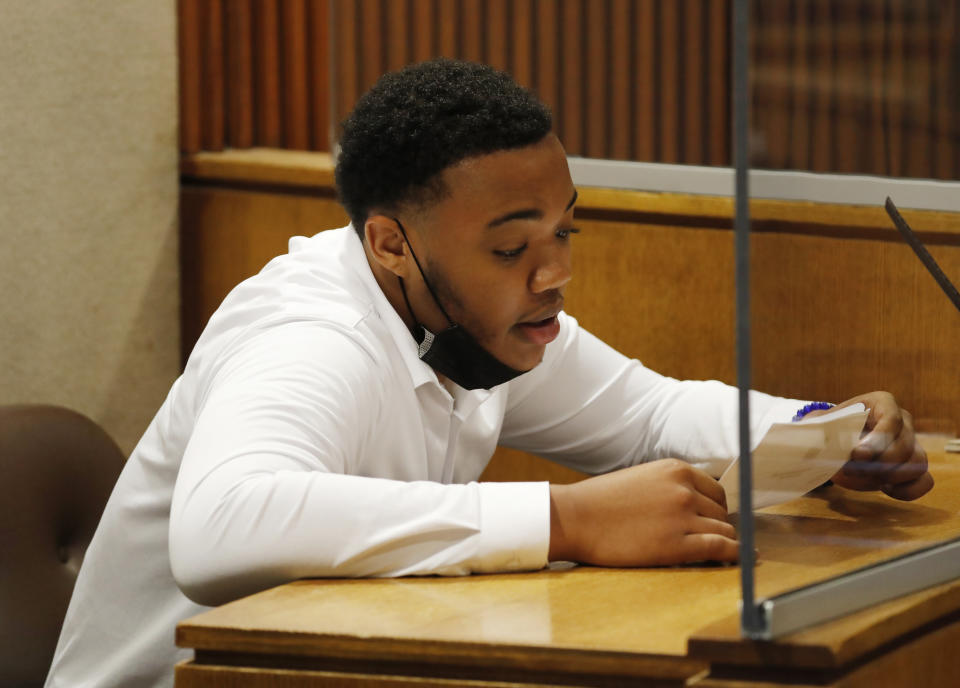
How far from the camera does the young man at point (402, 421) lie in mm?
1170

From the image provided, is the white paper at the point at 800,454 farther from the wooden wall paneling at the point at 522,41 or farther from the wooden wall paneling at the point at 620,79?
the wooden wall paneling at the point at 522,41

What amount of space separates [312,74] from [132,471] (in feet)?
5.66

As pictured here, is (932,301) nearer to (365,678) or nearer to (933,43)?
(933,43)

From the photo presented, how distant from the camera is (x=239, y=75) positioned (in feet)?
9.91

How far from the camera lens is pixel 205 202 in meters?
2.88

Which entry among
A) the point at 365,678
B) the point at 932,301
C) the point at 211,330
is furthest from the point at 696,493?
the point at 211,330

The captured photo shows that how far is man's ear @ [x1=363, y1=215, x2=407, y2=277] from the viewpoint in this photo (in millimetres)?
1460

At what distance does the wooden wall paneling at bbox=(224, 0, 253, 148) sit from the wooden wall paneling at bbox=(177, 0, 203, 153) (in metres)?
0.09

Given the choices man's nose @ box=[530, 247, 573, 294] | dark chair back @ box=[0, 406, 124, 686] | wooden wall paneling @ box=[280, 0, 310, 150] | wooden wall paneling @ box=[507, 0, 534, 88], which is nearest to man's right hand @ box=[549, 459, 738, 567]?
man's nose @ box=[530, 247, 573, 294]

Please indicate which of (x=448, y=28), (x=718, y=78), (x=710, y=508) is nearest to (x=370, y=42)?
(x=448, y=28)

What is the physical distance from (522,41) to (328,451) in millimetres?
1542

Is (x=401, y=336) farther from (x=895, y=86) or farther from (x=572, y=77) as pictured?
(x=572, y=77)

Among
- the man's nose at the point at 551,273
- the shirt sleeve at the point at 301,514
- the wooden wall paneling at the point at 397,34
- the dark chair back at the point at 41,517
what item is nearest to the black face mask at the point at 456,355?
the man's nose at the point at 551,273

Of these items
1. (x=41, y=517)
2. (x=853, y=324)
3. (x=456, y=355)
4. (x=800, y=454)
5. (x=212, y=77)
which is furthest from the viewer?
(x=212, y=77)
